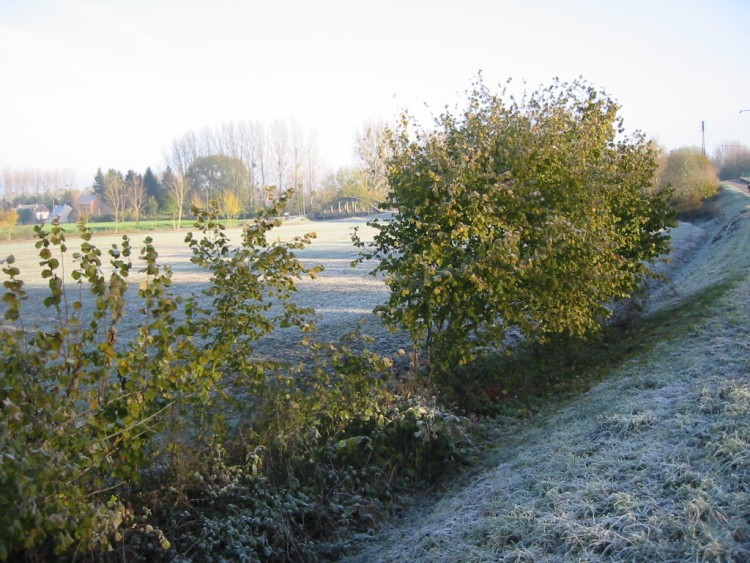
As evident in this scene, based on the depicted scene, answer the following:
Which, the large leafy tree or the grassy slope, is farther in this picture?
the large leafy tree

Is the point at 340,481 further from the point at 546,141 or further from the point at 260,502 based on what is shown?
the point at 546,141

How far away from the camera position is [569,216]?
8.14 meters

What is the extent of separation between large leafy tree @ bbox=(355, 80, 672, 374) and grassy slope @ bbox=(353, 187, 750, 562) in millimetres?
1407

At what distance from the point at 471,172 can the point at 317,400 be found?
137 inches

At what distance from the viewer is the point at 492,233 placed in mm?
7270

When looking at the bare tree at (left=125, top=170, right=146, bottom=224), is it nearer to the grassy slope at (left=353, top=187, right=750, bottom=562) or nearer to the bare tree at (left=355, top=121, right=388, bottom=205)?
the bare tree at (left=355, top=121, right=388, bottom=205)

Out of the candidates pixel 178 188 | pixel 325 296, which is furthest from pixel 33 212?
pixel 325 296

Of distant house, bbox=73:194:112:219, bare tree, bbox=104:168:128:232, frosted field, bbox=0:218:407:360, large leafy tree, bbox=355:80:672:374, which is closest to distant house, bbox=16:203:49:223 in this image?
distant house, bbox=73:194:112:219

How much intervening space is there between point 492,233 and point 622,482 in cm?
404

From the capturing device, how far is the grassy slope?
3.04 metres

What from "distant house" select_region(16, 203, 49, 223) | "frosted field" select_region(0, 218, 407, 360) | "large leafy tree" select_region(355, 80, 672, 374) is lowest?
"frosted field" select_region(0, 218, 407, 360)

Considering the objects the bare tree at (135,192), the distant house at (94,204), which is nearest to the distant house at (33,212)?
the distant house at (94,204)

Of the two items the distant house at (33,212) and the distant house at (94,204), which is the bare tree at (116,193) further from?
the distant house at (33,212)

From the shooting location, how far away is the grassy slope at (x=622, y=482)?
9.97ft
